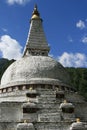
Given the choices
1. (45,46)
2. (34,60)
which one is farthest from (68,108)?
(45,46)

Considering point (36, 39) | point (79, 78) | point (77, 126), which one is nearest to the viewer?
point (77, 126)

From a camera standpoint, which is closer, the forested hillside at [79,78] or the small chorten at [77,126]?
the small chorten at [77,126]

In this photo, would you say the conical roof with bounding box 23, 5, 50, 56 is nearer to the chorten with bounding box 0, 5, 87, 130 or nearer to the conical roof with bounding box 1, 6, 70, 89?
the chorten with bounding box 0, 5, 87, 130

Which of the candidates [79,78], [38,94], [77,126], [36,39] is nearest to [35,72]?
[38,94]

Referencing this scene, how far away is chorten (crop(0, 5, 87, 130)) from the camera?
24.3m

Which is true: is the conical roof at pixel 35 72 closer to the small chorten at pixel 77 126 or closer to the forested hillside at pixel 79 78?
the small chorten at pixel 77 126

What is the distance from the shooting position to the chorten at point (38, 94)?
24.3 m

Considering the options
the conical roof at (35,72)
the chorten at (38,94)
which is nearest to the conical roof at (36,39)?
the chorten at (38,94)

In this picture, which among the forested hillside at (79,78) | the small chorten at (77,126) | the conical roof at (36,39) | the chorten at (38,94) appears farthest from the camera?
the forested hillside at (79,78)

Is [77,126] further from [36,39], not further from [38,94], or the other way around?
[36,39]

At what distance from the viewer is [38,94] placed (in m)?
28.7

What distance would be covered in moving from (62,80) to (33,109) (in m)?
7.21

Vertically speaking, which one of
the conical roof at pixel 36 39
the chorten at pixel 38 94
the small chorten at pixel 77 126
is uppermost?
the conical roof at pixel 36 39

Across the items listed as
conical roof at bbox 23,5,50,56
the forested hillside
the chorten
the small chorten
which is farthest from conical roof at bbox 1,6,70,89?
the forested hillside
